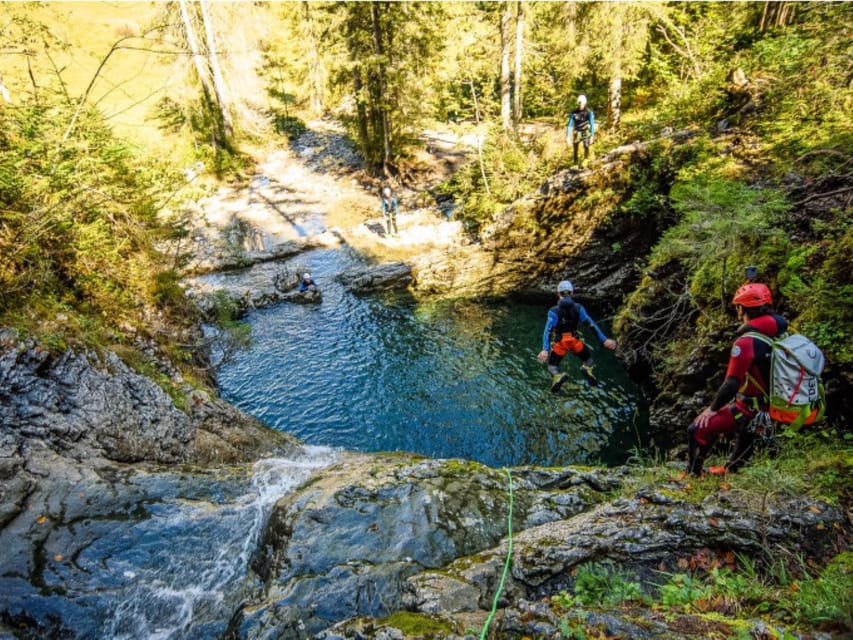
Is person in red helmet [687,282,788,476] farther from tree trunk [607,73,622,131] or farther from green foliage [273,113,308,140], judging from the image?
green foliage [273,113,308,140]

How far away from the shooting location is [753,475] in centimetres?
456

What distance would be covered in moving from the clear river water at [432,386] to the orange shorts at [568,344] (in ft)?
8.31

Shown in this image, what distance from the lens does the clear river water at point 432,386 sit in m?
9.68

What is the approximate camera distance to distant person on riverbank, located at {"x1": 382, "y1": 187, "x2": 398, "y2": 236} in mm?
19969

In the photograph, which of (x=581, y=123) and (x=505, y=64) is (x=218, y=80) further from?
(x=581, y=123)

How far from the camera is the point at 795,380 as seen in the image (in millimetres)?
4125

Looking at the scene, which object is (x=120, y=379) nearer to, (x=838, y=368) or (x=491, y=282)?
(x=838, y=368)

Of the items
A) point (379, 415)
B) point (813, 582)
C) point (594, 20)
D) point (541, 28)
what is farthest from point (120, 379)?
point (541, 28)

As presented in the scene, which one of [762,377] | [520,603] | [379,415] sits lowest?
[379,415]

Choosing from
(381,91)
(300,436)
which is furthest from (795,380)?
(381,91)

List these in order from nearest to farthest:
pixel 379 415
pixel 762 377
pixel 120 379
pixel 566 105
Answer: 1. pixel 762 377
2. pixel 120 379
3. pixel 379 415
4. pixel 566 105

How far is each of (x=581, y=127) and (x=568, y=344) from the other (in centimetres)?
1099

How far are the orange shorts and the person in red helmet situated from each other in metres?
3.24

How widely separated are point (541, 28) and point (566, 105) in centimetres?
399
